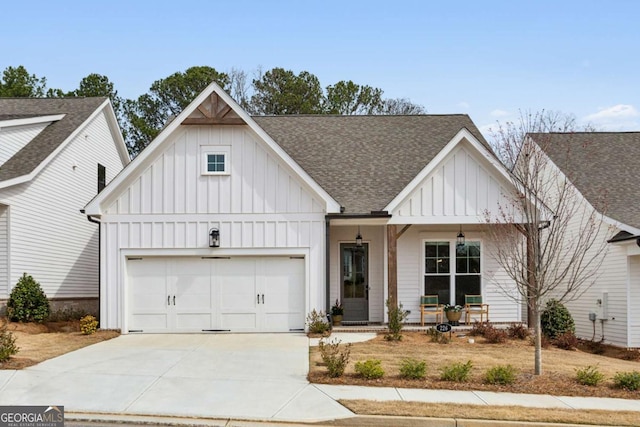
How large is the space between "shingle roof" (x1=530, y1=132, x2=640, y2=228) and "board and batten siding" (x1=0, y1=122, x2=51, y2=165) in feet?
52.6

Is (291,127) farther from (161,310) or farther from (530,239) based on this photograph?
(530,239)

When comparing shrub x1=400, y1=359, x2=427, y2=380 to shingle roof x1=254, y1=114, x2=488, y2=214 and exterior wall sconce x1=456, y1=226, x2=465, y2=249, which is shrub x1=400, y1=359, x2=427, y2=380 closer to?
shingle roof x1=254, y1=114, x2=488, y2=214

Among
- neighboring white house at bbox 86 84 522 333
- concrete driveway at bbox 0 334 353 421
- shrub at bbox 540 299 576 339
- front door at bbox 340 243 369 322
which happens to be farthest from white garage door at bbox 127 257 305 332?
shrub at bbox 540 299 576 339

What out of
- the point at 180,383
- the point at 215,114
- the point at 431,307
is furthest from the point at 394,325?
the point at 215,114

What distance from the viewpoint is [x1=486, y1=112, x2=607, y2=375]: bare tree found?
13805 mm

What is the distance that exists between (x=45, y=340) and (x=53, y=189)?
7.25m

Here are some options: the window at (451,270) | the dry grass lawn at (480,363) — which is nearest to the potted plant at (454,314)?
the window at (451,270)

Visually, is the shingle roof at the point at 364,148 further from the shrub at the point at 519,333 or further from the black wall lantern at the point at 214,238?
the shrub at the point at 519,333

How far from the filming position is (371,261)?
20906 mm

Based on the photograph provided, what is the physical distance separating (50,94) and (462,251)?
98.3 feet

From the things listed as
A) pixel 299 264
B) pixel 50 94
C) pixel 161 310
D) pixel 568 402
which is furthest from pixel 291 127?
pixel 50 94

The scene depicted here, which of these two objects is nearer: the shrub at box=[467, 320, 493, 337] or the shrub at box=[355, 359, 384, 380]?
the shrub at box=[355, 359, 384, 380]

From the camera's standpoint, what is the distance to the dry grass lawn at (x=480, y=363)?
1241 cm

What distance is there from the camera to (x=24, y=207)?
68.3 ft
